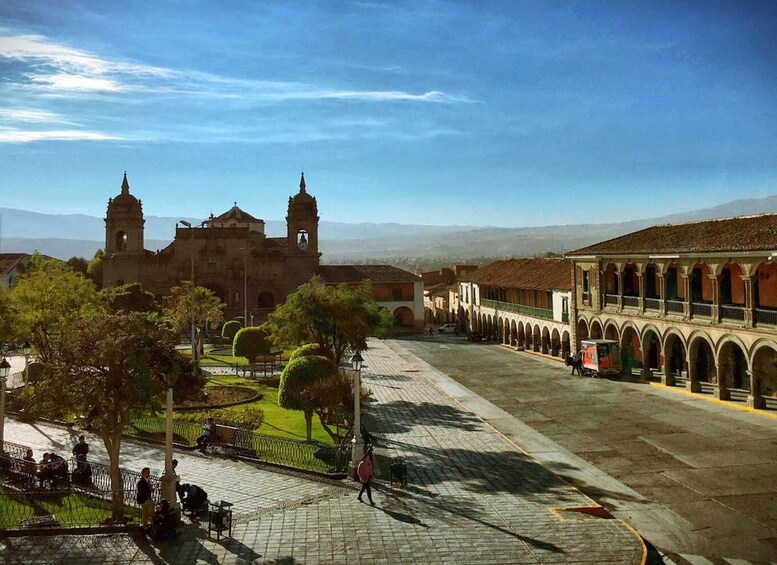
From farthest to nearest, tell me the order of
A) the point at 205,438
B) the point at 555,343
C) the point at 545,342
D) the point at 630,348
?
Result: the point at 545,342
the point at 555,343
the point at 630,348
the point at 205,438

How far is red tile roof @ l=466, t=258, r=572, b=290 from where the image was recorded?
48906mm

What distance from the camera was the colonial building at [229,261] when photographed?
236 feet

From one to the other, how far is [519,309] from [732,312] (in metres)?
25.9

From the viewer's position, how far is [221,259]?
→ 72938 mm

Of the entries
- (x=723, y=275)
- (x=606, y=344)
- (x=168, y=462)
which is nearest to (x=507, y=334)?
(x=606, y=344)

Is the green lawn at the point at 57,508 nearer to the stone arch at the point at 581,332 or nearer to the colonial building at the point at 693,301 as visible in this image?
the colonial building at the point at 693,301

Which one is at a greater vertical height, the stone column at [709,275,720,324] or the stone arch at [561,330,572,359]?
the stone column at [709,275,720,324]

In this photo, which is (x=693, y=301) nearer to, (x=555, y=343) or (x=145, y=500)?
(x=555, y=343)

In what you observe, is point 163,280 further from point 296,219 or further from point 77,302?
point 77,302

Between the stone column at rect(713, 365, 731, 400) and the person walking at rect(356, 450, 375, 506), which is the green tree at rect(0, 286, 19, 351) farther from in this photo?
the stone column at rect(713, 365, 731, 400)

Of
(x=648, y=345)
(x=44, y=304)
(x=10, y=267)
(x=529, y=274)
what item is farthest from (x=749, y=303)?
(x=10, y=267)

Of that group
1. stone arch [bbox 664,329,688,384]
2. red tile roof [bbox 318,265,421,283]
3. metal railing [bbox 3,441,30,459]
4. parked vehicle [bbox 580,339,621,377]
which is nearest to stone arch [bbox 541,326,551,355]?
parked vehicle [bbox 580,339,621,377]

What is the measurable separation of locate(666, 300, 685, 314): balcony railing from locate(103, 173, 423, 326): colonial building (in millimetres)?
42541

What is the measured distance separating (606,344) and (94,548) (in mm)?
30423
